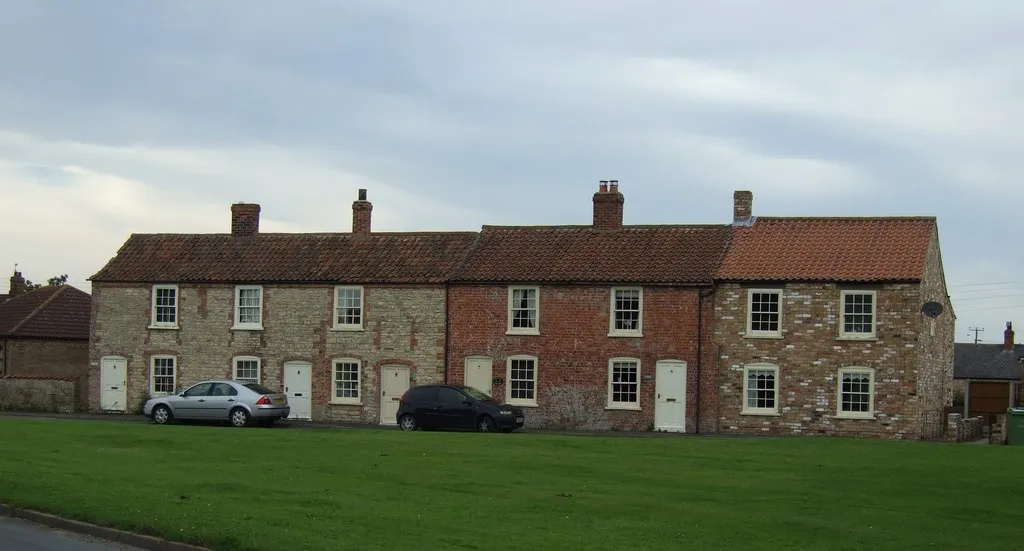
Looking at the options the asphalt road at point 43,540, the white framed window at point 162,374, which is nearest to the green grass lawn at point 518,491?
the asphalt road at point 43,540

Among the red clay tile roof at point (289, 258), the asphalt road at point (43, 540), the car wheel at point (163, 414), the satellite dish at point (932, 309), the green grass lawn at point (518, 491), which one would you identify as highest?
the red clay tile roof at point (289, 258)

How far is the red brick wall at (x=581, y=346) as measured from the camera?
42781 millimetres

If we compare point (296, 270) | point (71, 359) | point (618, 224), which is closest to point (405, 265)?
point (296, 270)

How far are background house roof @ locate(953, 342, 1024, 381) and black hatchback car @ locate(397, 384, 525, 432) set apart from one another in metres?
51.6

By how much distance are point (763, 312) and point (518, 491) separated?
21.8m

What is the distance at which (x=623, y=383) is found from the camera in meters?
43.4

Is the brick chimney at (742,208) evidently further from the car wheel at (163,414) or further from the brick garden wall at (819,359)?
the car wheel at (163,414)

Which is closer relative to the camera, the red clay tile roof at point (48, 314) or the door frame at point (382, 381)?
the door frame at point (382, 381)

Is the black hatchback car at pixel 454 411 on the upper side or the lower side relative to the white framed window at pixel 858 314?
lower

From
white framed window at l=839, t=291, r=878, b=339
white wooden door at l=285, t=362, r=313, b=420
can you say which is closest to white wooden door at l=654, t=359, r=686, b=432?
white framed window at l=839, t=291, r=878, b=339

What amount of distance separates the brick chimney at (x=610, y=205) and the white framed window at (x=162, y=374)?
17.6 metres

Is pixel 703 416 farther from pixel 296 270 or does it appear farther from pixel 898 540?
pixel 898 540

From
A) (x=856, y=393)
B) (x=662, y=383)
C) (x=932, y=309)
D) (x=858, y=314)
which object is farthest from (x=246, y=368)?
(x=932, y=309)

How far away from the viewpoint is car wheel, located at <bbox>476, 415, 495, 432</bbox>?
3991cm
